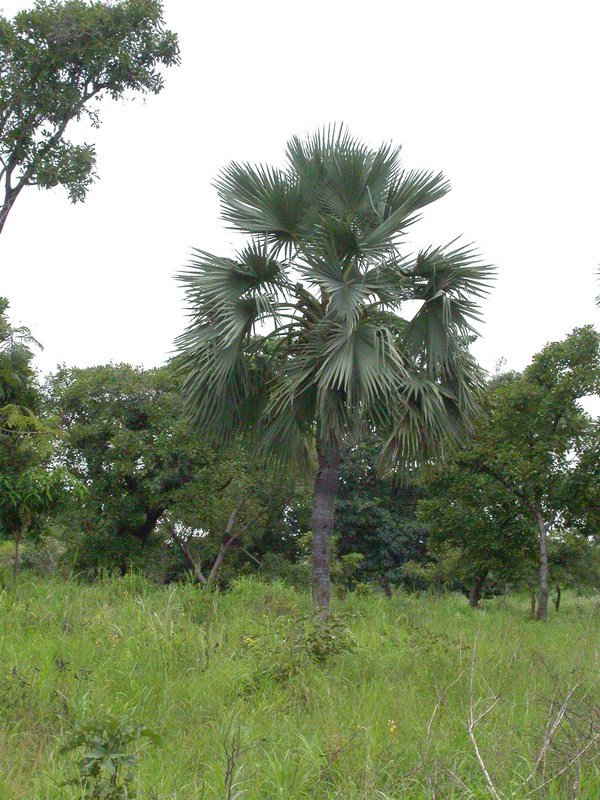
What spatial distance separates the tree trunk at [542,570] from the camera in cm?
1281

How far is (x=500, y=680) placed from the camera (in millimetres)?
6074

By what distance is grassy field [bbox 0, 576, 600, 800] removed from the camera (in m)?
3.89

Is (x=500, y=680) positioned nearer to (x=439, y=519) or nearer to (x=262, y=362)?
(x=262, y=362)

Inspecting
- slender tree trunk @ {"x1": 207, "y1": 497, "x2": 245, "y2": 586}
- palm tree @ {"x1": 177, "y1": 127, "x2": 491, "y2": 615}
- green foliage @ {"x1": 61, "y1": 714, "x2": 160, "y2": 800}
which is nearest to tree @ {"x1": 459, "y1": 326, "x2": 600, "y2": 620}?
palm tree @ {"x1": 177, "y1": 127, "x2": 491, "y2": 615}

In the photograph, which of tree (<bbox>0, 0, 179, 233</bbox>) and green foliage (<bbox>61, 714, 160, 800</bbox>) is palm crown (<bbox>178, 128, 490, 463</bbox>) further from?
green foliage (<bbox>61, 714, 160, 800</bbox>)

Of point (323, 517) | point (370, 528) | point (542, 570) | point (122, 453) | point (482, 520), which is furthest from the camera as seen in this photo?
point (370, 528)

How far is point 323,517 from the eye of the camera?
9.74 m

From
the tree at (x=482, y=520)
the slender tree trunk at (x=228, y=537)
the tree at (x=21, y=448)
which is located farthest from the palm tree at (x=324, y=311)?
the slender tree trunk at (x=228, y=537)

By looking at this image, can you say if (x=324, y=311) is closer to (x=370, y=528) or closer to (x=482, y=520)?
(x=482, y=520)

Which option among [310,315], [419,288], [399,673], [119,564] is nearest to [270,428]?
[310,315]

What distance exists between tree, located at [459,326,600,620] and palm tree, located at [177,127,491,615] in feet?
10.6

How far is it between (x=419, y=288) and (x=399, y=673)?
17.6 feet

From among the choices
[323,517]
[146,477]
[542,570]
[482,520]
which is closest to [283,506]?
[146,477]

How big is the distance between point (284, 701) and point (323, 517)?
4319 mm
